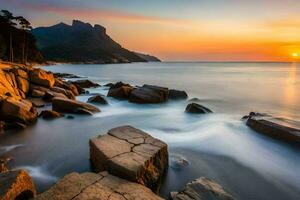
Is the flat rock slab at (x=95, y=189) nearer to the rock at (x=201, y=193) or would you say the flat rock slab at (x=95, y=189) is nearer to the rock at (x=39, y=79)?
the rock at (x=201, y=193)

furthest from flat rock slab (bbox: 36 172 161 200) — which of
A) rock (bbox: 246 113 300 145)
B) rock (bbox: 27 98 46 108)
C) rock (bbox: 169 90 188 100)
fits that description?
rock (bbox: 169 90 188 100)

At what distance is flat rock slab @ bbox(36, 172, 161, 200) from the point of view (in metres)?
4.57

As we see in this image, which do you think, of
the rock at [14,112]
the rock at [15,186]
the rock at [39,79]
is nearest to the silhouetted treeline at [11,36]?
the rock at [39,79]

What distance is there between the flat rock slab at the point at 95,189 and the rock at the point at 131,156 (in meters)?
0.37

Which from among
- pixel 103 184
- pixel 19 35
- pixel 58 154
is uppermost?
pixel 19 35

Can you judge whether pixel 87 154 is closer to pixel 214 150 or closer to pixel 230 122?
pixel 214 150

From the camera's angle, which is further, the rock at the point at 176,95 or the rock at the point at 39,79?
the rock at the point at 176,95

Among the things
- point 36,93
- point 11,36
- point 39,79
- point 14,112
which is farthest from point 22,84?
point 11,36

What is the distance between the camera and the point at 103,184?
5.09 metres

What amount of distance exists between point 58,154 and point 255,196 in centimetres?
585

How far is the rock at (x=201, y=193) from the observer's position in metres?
5.26

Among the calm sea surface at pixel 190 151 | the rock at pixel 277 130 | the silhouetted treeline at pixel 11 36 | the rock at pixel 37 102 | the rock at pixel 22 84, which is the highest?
the silhouetted treeline at pixel 11 36

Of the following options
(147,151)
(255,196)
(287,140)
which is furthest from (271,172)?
(147,151)

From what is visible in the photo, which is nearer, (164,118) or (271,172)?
(271,172)
